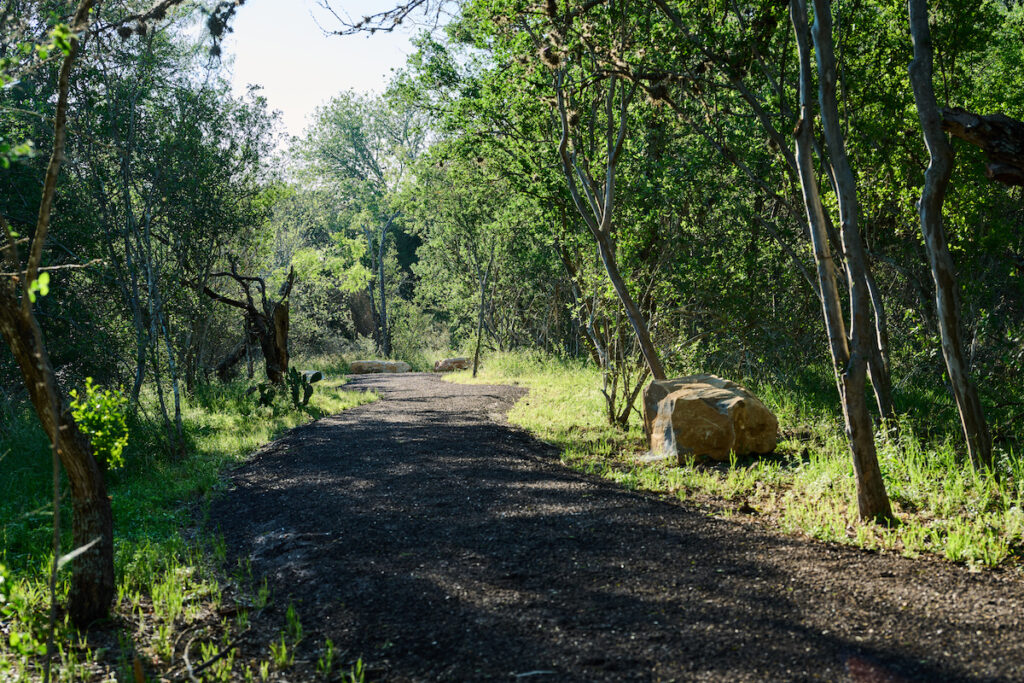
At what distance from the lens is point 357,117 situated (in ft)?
139

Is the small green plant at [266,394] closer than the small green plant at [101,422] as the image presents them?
No

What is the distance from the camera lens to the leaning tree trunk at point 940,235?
5.43m

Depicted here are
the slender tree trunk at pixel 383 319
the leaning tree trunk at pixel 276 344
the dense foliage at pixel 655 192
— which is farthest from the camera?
the slender tree trunk at pixel 383 319

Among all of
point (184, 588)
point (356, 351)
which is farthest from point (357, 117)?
point (184, 588)

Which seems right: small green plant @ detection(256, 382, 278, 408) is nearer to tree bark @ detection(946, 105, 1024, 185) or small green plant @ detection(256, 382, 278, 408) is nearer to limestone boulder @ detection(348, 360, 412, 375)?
tree bark @ detection(946, 105, 1024, 185)

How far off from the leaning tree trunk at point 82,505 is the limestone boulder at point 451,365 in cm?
2198

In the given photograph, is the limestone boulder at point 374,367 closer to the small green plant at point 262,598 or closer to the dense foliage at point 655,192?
the dense foliage at point 655,192

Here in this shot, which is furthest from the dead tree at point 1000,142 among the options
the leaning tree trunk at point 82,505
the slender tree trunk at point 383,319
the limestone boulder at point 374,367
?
the slender tree trunk at point 383,319

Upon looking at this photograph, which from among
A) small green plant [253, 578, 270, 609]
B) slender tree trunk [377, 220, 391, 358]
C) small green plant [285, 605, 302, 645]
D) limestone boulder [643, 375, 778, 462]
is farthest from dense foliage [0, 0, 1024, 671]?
slender tree trunk [377, 220, 391, 358]

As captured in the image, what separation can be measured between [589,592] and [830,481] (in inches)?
116

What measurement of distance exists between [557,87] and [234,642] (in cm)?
637

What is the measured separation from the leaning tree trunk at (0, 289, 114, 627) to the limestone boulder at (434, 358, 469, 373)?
22.0 m

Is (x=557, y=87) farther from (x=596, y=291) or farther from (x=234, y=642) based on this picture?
(x=234, y=642)

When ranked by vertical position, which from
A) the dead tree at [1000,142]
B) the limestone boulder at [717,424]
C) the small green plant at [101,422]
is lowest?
the limestone boulder at [717,424]
